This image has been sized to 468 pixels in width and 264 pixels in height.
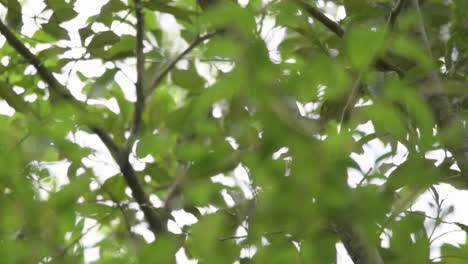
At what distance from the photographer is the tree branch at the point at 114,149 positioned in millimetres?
1117

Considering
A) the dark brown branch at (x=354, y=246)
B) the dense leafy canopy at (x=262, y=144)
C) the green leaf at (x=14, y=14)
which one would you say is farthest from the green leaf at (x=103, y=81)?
the dark brown branch at (x=354, y=246)

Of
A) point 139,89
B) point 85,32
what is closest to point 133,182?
point 139,89

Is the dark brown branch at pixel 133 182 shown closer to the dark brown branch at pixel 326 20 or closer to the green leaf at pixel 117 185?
the green leaf at pixel 117 185

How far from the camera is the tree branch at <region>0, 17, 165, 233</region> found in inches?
44.0

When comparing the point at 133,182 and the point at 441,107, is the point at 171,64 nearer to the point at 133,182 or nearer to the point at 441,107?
the point at 133,182

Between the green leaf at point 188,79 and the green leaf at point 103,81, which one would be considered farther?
the green leaf at point 188,79

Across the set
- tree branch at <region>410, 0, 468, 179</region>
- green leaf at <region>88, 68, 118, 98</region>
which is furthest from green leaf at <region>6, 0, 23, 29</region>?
tree branch at <region>410, 0, 468, 179</region>

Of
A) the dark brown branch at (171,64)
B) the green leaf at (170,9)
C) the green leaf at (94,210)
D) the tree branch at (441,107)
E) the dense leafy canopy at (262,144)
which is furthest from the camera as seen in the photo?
the dark brown branch at (171,64)

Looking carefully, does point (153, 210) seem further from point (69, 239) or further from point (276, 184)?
point (276, 184)

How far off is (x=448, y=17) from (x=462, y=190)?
1.04ft

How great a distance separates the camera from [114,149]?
1154 mm

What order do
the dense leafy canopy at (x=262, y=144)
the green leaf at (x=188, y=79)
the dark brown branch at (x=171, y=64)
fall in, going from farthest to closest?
the green leaf at (x=188, y=79), the dark brown branch at (x=171, y=64), the dense leafy canopy at (x=262, y=144)

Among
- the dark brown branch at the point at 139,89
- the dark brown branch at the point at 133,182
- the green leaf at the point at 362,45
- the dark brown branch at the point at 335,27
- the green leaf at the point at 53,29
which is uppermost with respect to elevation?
the green leaf at the point at 362,45

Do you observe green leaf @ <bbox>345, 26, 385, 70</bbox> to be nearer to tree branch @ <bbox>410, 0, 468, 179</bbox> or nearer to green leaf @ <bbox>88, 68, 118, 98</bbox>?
tree branch @ <bbox>410, 0, 468, 179</bbox>
